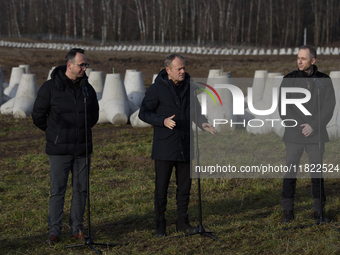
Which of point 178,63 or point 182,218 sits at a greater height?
point 178,63

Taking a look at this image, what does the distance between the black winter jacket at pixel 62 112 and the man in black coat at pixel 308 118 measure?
1.97 metres

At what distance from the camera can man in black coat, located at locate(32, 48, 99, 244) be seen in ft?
14.6

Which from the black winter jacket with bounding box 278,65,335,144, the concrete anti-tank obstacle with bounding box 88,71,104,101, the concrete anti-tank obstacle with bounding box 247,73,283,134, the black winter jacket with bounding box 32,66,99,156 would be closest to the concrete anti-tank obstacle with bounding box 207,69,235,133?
the concrete anti-tank obstacle with bounding box 247,73,283,134

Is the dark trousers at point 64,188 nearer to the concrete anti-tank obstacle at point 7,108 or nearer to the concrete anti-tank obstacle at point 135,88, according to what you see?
the concrete anti-tank obstacle at point 135,88

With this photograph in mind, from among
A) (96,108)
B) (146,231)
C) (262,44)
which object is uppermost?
(262,44)

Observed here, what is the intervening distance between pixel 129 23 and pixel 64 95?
6059 centimetres

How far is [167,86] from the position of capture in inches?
177

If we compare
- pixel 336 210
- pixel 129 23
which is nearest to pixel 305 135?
pixel 336 210

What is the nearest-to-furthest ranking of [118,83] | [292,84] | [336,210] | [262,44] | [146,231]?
[292,84] → [146,231] → [336,210] → [118,83] → [262,44]

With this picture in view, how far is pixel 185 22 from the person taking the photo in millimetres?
61312

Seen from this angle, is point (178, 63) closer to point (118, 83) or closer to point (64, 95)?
point (64, 95)

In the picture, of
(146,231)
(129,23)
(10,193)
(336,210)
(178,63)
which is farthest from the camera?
(129,23)

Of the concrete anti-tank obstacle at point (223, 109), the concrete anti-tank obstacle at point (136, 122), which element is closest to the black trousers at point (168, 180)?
the concrete anti-tank obstacle at point (223, 109)

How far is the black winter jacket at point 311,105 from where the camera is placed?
469 cm
